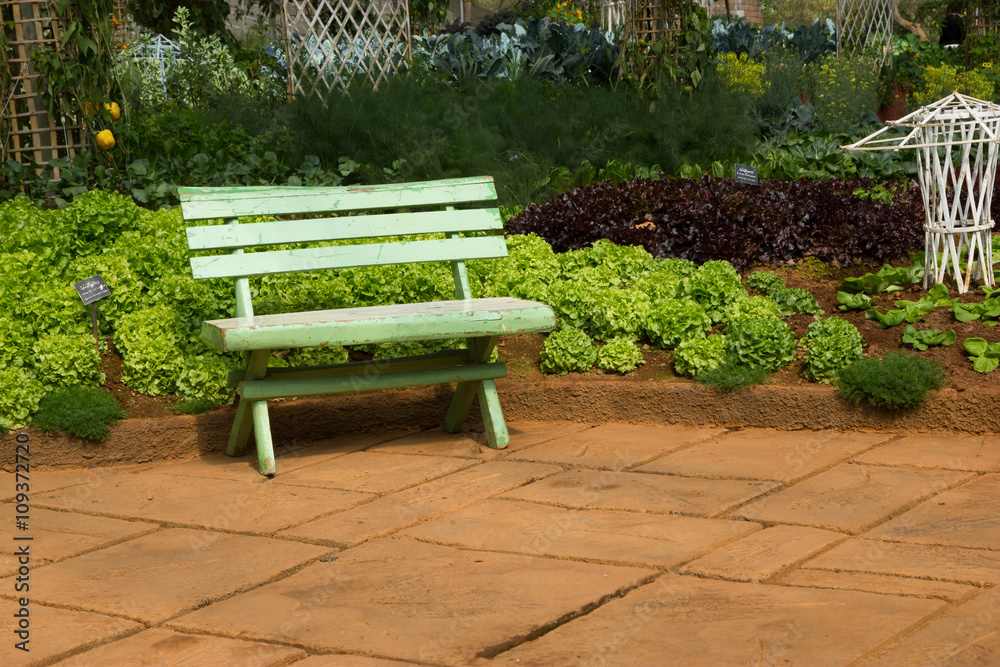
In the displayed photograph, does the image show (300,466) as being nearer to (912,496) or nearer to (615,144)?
(912,496)

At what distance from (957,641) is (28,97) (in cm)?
651

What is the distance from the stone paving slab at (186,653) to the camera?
2.51m

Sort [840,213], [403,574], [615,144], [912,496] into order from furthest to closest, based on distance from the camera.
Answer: [615,144]
[840,213]
[912,496]
[403,574]

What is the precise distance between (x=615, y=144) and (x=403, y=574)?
6014 millimetres

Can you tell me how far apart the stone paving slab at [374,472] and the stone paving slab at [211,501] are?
9 centimetres

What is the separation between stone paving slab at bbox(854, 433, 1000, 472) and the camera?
12.8 ft

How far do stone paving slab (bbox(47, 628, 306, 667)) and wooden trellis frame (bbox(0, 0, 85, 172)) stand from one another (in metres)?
5.22

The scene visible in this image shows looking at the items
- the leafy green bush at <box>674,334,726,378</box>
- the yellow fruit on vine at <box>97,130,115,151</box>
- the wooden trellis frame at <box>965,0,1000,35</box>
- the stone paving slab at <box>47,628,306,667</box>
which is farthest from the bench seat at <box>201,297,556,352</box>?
the wooden trellis frame at <box>965,0,1000,35</box>

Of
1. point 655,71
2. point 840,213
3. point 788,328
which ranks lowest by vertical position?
point 788,328

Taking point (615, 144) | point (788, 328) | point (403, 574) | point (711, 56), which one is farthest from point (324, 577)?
point (711, 56)

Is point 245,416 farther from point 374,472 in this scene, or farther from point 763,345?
point 763,345

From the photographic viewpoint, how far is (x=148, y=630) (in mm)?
2705

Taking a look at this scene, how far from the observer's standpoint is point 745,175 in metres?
6.21

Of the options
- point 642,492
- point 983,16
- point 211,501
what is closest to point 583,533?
point 642,492
